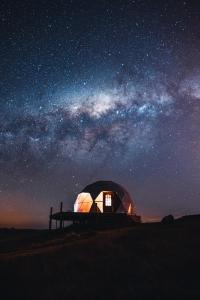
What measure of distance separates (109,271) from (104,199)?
19.8m

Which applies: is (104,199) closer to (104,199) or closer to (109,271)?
(104,199)

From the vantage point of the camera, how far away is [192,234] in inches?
572

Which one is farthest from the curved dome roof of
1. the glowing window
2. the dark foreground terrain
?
the dark foreground terrain

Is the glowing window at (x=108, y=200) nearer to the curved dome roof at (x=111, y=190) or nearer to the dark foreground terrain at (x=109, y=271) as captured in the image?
the curved dome roof at (x=111, y=190)

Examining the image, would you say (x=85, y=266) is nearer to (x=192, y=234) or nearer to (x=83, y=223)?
(x=192, y=234)

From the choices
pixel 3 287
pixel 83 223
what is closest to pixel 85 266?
pixel 3 287

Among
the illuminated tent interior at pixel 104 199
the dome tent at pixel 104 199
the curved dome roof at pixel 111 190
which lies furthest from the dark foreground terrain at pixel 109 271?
the curved dome roof at pixel 111 190

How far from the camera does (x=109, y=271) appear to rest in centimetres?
1100

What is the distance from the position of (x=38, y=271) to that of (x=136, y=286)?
11.7 feet

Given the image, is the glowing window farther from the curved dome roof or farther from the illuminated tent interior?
the curved dome roof

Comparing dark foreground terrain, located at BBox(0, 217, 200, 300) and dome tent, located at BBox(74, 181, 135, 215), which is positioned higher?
dome tent, located at BBox(74, 181, 135, 215)

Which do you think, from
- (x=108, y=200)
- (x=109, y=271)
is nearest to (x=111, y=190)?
(x=108, y=200)

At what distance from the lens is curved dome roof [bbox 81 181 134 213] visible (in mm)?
30906

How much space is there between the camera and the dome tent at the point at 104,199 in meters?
30.5
